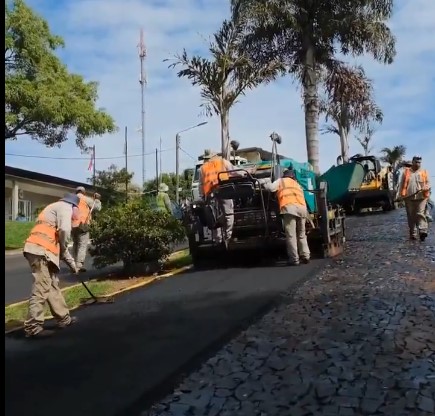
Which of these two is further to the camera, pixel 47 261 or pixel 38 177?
pixel 38 177

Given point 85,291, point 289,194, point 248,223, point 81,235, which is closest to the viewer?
point 85,291

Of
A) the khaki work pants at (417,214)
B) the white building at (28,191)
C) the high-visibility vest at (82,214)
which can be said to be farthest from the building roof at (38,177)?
the khaki work pants at (417,214)

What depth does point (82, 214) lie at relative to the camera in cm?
1162

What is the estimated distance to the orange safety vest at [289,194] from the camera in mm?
9913

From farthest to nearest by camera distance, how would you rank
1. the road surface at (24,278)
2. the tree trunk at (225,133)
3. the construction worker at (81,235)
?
the tree trunk at (225,133), the construction worker at (81,235), the road surface at (24,278)

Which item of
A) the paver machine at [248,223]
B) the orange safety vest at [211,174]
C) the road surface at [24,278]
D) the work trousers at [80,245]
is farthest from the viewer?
the work trousers at [80,245]

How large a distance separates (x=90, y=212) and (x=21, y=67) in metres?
9.16

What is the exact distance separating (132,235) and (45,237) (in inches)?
142

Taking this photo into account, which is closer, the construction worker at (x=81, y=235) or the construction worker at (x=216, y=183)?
the construction worker at (x=216, y=183)

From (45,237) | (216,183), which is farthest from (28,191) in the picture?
(45,237)

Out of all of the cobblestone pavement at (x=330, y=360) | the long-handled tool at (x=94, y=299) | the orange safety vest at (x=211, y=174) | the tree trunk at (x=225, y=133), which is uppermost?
the tree trunk at (x=225, y=133)

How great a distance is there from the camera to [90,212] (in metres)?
12.3

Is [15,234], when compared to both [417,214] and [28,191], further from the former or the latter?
[417,214]

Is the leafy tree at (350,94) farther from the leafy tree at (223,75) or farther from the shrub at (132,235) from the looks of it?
the shrub at (132,235)
